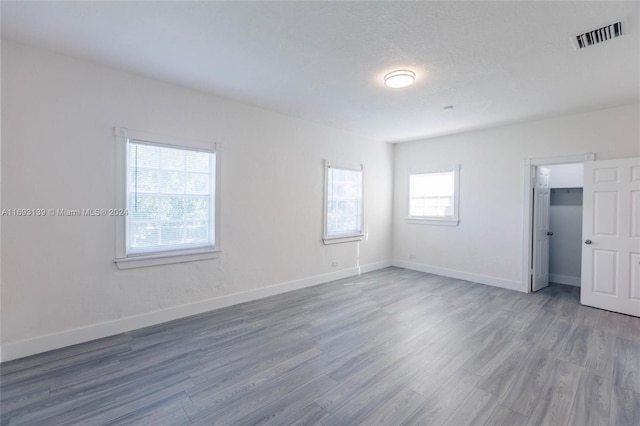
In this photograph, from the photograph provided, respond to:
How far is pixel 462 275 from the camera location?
5594mm

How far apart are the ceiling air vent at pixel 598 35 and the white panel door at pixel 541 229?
2861 millimetres

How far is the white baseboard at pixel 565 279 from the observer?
5281 mm

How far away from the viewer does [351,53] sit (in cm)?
275

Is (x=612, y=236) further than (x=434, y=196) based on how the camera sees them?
No

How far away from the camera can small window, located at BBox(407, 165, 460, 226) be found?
5.75 meters

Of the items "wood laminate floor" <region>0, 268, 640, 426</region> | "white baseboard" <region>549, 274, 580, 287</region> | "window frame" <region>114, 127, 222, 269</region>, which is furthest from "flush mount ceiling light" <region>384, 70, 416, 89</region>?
"white baseboard" <region>549, 274, 580, 287</region>

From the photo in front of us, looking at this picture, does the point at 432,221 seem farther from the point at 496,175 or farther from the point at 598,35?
the point at 598,35

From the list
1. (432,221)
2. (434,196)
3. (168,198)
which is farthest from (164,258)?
(434,196)

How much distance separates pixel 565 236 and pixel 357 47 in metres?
5.53

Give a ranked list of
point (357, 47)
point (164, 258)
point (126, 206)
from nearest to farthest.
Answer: point (357, 47)
point (126, 206)
point (164, 258)

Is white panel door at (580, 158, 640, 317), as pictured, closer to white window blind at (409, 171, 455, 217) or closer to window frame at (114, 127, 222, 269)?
white window blind at (409, 171, 455, 217)

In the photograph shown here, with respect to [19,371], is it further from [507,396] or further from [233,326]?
[507,396]

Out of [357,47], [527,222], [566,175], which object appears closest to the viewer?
[357,47]

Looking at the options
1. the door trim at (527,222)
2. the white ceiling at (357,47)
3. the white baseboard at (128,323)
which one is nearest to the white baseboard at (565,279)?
the door trim at (527,222)
